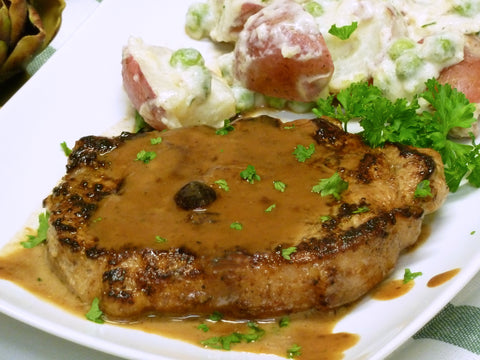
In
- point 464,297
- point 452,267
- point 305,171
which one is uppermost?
point 305,171

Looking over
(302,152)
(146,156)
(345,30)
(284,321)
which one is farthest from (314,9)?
(284,321)

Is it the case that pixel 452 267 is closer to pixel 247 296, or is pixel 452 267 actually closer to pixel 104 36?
pixel 247 296

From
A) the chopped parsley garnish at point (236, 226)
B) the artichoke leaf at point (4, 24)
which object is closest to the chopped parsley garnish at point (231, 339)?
the chopped parsley garnish at point (236, 226)

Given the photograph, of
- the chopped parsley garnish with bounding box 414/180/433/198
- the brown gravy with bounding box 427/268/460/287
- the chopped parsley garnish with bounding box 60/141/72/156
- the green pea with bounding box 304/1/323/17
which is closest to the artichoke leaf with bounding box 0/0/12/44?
the chopped parsley garnish with bounding box 60/141/72/156

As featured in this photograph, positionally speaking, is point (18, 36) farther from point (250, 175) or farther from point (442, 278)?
point (442, 278)

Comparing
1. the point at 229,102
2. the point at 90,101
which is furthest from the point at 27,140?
the point at 229,102
